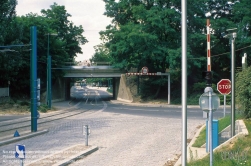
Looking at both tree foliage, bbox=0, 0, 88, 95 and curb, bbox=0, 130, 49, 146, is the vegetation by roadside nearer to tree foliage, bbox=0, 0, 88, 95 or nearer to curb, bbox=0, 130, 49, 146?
tree foliage, bbox=0, 0, 88, 95

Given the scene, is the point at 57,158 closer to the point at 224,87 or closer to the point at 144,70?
the point at 224,87

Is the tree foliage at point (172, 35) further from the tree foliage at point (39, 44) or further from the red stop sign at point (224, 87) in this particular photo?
the red stop sign at point (224, 87)

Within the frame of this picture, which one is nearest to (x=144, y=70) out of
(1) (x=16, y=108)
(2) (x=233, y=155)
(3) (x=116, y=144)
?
(1) (x=16, y=108)

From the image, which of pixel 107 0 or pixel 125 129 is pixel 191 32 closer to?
pixel 107 0

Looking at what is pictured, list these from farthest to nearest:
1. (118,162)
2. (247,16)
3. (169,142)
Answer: (247,16)
(169,142)
(118,162)

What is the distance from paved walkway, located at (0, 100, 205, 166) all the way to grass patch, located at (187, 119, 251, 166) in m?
1.99

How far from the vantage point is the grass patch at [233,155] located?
348 inches

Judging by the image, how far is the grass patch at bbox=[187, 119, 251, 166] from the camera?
883 centimetres

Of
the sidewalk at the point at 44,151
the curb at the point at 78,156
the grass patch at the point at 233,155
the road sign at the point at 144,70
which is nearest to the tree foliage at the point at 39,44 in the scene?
the sidewalk at the point at 44,151

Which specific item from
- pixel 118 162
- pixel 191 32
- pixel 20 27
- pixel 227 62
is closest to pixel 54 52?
pixel 20 27

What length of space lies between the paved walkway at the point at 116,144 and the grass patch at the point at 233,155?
1991 millimetres

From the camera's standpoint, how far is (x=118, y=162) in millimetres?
11570

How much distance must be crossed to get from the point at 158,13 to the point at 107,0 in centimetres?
987

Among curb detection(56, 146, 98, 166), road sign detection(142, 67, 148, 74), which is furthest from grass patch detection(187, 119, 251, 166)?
road sign detection(142, 67, 148, 74)
